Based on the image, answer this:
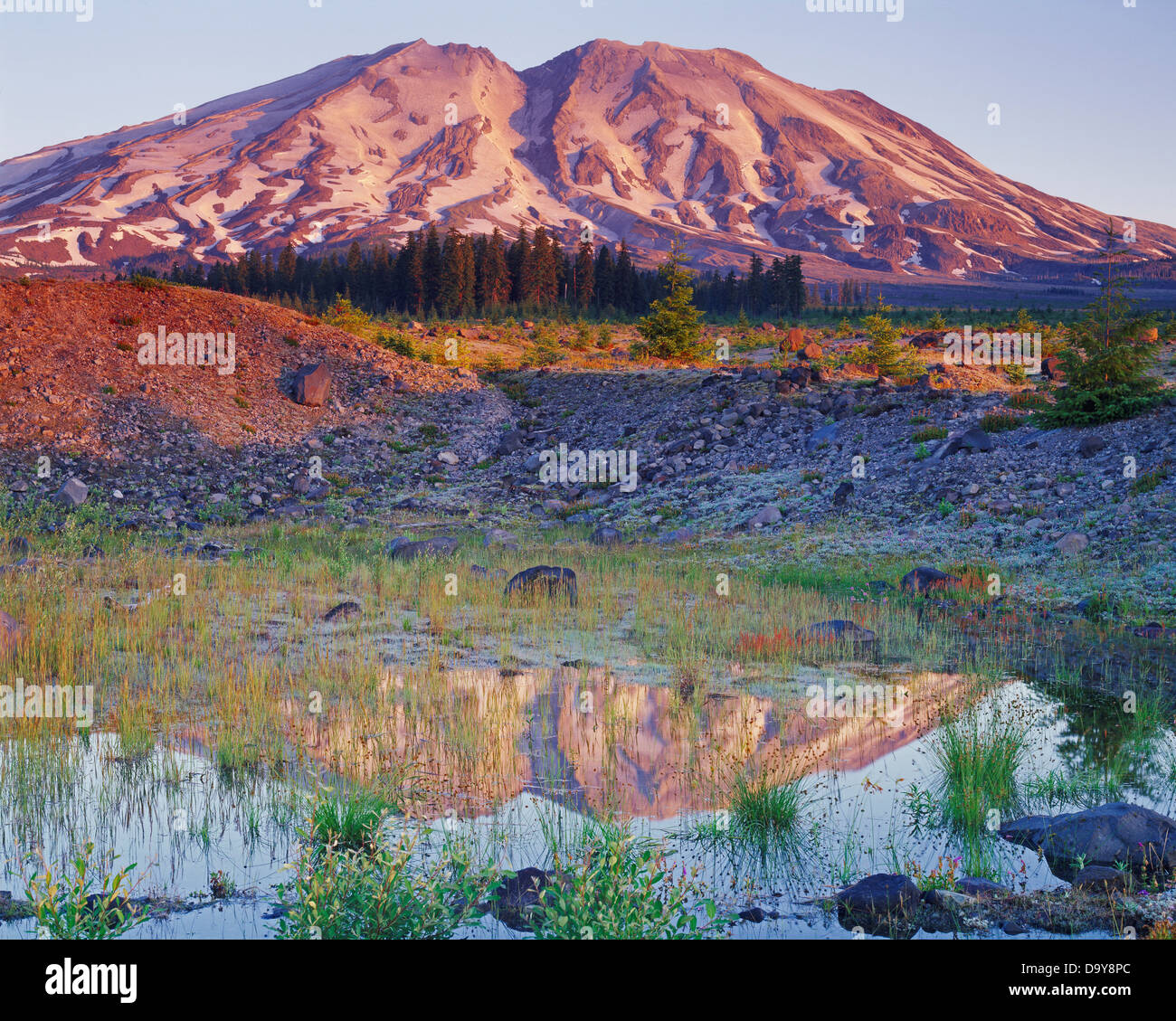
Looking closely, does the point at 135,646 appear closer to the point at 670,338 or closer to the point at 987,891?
the point at 987,891

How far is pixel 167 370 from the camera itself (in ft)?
90.2

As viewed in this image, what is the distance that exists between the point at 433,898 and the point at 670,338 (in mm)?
35637

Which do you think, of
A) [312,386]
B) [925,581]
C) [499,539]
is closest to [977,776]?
[925,581]

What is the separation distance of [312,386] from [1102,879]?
27227 mm

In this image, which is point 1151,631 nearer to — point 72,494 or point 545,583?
point 545,583

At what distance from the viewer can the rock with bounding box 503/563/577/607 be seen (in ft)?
41.9

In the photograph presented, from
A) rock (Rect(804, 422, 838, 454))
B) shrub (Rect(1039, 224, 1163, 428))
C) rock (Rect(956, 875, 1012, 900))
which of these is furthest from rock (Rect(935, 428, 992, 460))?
rock (Rect(956, 875, 1012, 900))

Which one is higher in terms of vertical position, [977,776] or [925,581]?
[925,581]

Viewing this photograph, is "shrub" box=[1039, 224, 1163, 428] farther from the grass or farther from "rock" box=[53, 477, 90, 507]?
"rock" box=[53, 477, 90, 507]

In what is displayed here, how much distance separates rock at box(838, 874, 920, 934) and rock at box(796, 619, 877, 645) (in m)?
5.97

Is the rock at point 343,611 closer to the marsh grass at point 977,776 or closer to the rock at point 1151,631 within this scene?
the marsh grass at point 977,776

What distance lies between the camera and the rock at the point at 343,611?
11.6 meters
